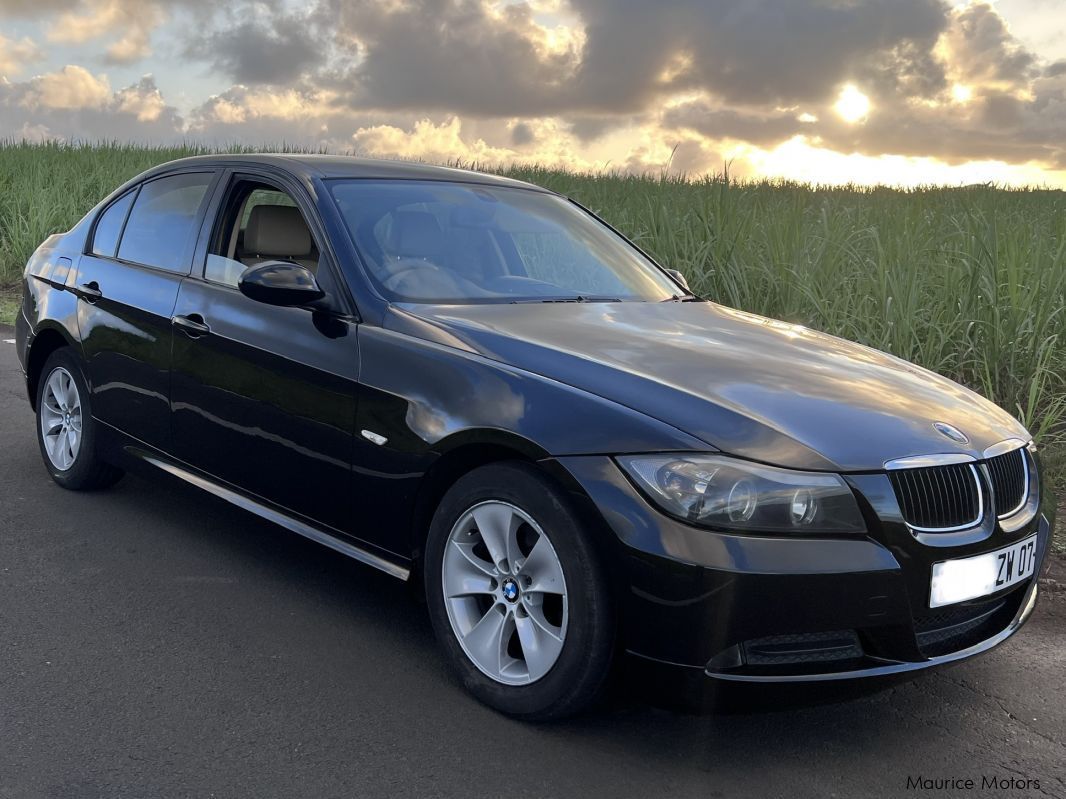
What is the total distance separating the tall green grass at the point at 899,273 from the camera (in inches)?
275

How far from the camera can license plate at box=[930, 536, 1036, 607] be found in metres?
3.00

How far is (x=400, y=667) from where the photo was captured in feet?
11.9

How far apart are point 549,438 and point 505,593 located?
20.1 inches

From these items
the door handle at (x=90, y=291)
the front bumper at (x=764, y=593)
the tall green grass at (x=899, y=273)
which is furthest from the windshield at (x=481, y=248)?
the tall green grass at (x=899, y=273)

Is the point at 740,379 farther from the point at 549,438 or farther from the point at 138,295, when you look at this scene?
the point at 138,295

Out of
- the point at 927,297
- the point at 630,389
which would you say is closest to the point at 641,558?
the point at 630,389

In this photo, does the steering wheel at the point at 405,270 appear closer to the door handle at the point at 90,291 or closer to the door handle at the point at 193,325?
the door handle at the point at 193,325

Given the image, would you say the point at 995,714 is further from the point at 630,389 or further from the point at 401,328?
the point at 401,328

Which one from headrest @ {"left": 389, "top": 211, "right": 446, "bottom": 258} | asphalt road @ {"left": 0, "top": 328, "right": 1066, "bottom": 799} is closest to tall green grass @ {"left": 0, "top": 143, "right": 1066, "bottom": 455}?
asphalt road @ {"left": 0, "top": 328, "right": 1066, "bottom": 799}

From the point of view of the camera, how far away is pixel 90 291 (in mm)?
5188

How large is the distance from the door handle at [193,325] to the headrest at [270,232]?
0.36 metres

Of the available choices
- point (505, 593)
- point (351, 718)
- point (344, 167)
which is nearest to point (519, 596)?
point (505, 593)

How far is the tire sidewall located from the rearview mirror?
1737 mm

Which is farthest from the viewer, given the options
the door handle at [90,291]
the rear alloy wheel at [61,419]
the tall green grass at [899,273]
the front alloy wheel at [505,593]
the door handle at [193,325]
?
the tall green grass at [899,273]
